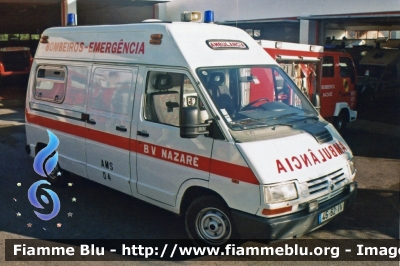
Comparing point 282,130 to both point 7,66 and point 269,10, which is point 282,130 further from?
point 7,66

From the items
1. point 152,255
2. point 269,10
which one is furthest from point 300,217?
point 269,10

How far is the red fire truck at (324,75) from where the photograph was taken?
9.51m

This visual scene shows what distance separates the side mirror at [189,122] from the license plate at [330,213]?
152cm

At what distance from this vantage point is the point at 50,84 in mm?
7117

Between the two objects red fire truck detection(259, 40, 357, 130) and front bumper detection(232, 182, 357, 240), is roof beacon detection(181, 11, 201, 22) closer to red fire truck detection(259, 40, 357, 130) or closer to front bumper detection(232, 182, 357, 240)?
red fire truck detection(259, 40, 357, 130)

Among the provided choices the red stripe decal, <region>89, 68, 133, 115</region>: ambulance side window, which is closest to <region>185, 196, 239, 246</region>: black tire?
the red stripe decal

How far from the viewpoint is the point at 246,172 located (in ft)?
14.9

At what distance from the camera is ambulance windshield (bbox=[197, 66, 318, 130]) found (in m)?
5.05

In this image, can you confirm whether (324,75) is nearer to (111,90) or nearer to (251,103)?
(251,103)

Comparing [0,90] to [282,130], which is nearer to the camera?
[282,130]

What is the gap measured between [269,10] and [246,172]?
1161 cm

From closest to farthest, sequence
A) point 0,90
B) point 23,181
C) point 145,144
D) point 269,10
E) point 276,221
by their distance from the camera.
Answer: point 276,221 < point 145,144 < point 23,181 < point 269,10 < point 0,90

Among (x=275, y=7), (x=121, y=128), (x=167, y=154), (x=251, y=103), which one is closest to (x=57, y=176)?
(x=121, y=128)

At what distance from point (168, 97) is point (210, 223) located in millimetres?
1503
